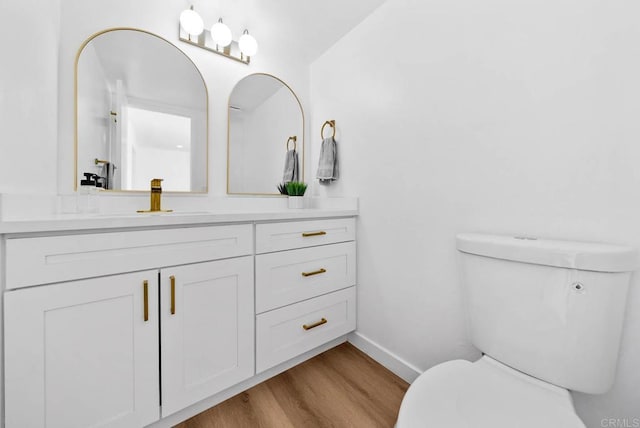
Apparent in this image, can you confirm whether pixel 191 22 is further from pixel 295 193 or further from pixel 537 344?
pixel 537 344

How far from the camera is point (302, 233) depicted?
4.68 feet

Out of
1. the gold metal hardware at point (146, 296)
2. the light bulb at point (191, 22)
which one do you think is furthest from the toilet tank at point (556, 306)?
the light bulb at point (191, 22)

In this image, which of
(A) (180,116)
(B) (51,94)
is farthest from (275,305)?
(B) (51,94)

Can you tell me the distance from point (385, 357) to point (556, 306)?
97 cm

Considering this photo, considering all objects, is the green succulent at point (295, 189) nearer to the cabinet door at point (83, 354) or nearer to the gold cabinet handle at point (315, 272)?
the gold cabinet handle at point (315, 272)

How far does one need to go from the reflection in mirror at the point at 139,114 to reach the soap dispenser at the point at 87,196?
0.09 meters

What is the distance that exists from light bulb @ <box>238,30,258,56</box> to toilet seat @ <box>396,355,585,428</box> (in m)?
1.93

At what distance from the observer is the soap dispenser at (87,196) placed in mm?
1197

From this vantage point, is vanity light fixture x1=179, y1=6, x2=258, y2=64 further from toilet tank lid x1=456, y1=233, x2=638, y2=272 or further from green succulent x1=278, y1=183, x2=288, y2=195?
toilet tank lid x1=456, y1=233, x2=638, y2=272

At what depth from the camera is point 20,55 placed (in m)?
0.93

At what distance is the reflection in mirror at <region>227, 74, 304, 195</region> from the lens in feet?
5.69

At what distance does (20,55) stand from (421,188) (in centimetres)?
167

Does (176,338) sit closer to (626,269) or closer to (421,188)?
(421,188)

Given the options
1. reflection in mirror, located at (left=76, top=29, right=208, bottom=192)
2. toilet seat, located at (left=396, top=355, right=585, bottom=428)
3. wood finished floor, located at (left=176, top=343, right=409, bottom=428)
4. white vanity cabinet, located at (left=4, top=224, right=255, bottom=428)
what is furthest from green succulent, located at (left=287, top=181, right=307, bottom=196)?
toilet seat, located at (left=396, top=355, right=585, bottom=428)
